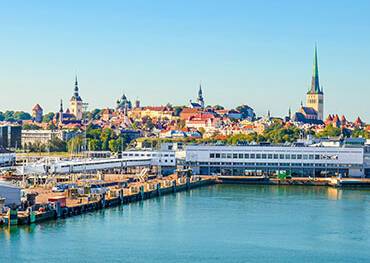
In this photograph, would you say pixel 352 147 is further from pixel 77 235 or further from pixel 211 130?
pixel 211 130

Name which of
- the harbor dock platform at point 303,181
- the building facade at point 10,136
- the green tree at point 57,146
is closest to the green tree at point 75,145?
the green tree at point 57,146

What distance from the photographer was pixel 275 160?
24.6 m

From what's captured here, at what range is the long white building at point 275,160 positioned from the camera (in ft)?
79.6

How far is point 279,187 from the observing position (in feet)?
73.6

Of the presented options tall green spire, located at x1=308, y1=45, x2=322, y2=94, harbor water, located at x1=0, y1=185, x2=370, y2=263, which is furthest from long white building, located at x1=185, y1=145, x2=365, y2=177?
tall green spire, located at x1=308, y1=45, x2=322, y2=94

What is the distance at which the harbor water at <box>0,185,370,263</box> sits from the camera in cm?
1166

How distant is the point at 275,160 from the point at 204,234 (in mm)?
11406

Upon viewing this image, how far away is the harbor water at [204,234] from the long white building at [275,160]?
5852 millimetres

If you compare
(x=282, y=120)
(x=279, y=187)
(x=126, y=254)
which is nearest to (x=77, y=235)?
(x=126, y=254)

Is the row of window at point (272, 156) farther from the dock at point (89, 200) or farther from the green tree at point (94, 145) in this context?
the green tree at point (94, 145)

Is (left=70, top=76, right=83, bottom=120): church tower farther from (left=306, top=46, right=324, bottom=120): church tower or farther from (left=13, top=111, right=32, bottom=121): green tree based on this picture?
(left=306, top=46, right=324, bottom=120): church tower

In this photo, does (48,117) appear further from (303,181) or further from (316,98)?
(303,181)

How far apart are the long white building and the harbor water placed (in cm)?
585

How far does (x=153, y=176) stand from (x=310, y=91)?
37.3 metres
